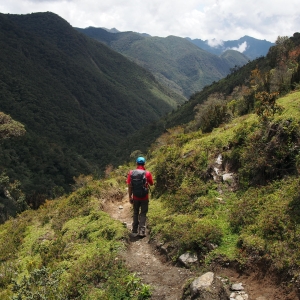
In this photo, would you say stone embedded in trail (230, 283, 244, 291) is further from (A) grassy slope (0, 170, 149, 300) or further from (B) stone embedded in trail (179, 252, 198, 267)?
(A) grassy slope (0, 170, 149, 300)

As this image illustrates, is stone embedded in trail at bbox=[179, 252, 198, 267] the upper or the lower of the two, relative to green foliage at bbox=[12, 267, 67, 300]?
upper

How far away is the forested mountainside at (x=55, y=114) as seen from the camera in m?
82.1

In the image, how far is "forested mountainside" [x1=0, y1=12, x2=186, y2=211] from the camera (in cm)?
8206

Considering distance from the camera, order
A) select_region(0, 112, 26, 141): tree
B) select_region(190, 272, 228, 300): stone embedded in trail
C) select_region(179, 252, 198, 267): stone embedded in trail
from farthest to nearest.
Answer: select_region(0, 112, 26, 141): tree, select_region(179, 252, 198, 267): stone embedded in trail, select_region(190, 272, 228, 300): stone embedded in trail

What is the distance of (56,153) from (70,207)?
86211mm

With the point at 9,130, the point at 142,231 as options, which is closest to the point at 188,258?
the point at 142,231

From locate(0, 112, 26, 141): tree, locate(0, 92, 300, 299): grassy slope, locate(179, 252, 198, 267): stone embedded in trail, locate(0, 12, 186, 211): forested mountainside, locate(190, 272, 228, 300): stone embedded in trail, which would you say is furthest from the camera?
locate(0, 12, 186, 211): forested mountainside

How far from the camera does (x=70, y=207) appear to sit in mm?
11414

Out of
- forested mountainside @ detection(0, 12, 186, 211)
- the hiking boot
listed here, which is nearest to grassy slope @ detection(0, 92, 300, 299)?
the hiking boot

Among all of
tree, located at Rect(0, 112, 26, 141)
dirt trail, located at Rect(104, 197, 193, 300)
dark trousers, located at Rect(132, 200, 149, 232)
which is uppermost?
tree, located at Rect(0, 112, 26, 141)

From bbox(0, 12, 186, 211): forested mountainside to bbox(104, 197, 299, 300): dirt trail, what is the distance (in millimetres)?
48048

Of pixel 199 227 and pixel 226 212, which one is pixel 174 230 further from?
pixel 226 212

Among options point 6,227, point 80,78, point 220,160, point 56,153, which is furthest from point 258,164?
point 80,78

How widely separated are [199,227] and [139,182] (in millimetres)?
1966
